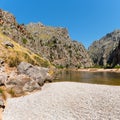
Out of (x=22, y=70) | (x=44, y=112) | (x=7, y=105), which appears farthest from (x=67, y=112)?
(x=22, y=70)

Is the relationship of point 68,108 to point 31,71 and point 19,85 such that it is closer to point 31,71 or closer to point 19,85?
point 19,85

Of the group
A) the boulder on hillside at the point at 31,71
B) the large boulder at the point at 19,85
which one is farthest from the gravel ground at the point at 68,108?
the boulder on hillside at the point at 31,71

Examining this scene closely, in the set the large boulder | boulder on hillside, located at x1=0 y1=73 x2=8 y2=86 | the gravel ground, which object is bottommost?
the gravel ground

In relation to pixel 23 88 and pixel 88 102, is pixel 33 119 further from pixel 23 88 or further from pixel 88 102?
pixel 23 88

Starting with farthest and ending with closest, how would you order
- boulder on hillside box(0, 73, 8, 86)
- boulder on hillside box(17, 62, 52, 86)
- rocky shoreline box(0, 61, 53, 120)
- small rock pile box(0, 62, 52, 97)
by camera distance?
boulder on hillside box(17, 62, 52, 86)
boulder on hillside box(0, 73, 8, 86)
small rock pile box(0, 62, 52, 97)
rocky shoreline box(0, 61, 53, 120)

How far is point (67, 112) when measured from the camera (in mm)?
26891

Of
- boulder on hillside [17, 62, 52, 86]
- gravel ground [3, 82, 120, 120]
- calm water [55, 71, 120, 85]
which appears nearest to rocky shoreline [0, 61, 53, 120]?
boulder on hillside [17, 62, 52, 86]

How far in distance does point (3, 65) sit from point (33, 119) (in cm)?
2675

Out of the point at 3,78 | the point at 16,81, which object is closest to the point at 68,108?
the point at 16,81

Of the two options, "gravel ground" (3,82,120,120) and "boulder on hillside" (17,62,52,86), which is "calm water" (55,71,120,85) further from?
"gravel ground" (3,82,120,120)

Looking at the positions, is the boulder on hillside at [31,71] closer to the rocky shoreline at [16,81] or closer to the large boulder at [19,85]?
the rocky shoreline at [16,81]

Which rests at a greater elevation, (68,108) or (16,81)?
(16,81)

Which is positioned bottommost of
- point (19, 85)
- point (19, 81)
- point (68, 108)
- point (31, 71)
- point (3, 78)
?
A: point (68, 108)

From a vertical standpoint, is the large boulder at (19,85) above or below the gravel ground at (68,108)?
above
